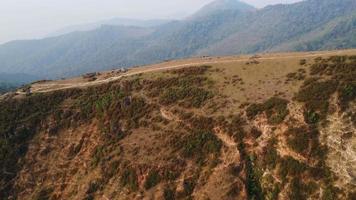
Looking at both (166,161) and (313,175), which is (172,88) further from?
(313,175)

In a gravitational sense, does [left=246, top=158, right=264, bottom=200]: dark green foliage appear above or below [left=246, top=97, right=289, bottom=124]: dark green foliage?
below

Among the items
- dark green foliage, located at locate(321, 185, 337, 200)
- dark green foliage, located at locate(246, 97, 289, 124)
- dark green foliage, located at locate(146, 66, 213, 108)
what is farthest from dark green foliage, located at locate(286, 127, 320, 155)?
dark green foliage, located at locate(146, 66, 213, 108)

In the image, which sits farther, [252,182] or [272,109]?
[272,109]

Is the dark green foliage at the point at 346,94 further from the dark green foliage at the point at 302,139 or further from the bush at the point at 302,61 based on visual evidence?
the bush at the point at 302,61

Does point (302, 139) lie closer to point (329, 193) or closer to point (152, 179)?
point (329, 193)

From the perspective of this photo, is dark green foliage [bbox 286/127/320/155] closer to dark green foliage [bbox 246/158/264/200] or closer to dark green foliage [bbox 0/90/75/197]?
dark green foliage [bbox 246/158/264/200]

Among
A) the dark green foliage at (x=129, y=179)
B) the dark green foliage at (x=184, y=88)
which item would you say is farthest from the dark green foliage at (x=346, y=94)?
the dark green foliage at (x=129, y=179)

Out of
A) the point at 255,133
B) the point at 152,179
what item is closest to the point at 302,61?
the point at 255,133
